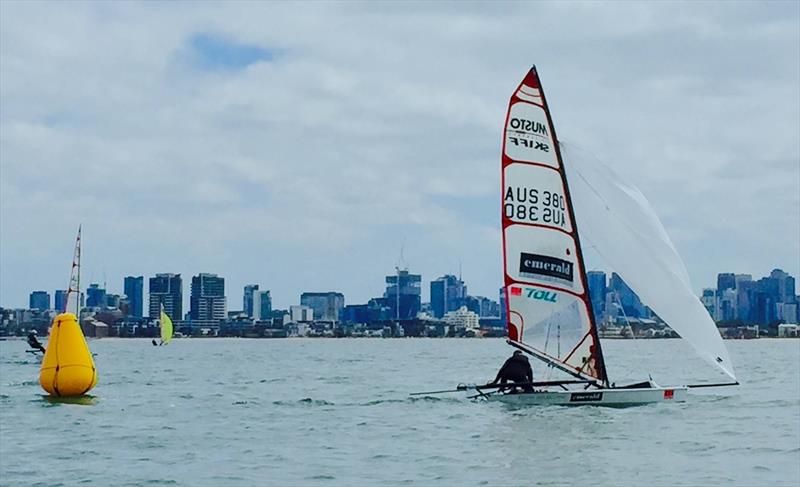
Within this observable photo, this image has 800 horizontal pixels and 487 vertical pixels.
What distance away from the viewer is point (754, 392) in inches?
1542

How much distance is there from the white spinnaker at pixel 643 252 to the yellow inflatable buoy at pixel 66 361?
12.3m

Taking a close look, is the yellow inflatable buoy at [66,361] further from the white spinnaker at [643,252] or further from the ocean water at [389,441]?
the white spinnaker at [643,252]

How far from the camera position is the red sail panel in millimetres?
29391

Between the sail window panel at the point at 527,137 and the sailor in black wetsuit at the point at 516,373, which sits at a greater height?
the sail window panel at the point at 527,137

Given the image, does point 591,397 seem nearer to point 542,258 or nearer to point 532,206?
point 542,258

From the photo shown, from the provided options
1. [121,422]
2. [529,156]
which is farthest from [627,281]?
[121,422]

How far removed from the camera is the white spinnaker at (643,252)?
28.0 m

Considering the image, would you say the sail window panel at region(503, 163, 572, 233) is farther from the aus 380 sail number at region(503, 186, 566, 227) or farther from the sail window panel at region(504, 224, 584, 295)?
the sail window panel at region(504, 224, 584, 295)

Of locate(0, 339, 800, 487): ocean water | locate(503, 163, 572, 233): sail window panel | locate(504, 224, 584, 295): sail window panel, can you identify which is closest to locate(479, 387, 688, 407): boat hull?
locate(0, 339, 800, 487): ocean water

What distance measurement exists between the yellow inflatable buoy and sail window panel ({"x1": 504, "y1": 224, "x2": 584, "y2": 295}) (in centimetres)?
1037

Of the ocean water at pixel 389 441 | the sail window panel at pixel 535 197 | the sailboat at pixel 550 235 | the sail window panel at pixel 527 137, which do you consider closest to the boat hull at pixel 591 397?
the ocean water at pixel 389 441

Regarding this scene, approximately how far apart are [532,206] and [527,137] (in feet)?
5.18

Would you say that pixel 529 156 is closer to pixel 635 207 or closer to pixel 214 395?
pixel 635 207

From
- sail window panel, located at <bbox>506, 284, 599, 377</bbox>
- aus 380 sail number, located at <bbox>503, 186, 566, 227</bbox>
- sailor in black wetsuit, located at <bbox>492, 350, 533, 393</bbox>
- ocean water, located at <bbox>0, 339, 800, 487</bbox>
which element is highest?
aus 380 sail number, located at <bbox>503, 186, 566, 227</bbox>
